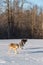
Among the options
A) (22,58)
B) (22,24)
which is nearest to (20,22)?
(22,24)

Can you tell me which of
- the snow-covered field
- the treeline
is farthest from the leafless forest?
the snow-covered field

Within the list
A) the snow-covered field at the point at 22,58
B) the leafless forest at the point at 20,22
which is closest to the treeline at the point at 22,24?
the leafless forest at the point at 20,22

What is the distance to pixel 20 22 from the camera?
84.9 ft

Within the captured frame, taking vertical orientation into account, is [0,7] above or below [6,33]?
above

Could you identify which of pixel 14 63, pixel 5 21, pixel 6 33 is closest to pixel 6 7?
pixel 5 21

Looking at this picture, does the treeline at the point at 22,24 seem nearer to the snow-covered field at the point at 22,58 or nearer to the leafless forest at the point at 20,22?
the leafless forest at the point at 20,22

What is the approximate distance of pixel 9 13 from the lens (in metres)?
27.4

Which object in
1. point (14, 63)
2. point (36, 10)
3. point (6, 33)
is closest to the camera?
point (14, 63)

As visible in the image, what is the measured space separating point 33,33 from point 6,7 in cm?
571

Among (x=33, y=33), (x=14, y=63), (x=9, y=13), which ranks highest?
(x=14, y=63)

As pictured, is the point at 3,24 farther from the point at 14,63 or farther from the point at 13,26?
the point at 14,63

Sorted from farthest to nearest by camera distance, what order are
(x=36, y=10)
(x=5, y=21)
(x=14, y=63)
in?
(x=36, y=10)
(x=5, y=21)
(x=14, y=63)

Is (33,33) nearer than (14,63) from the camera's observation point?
No

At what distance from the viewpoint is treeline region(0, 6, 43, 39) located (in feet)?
80.9
